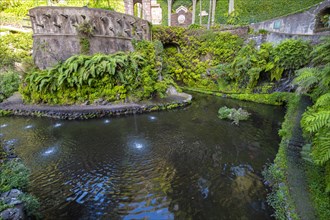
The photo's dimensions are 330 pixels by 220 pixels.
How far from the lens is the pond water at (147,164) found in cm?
394

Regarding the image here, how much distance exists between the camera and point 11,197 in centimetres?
315

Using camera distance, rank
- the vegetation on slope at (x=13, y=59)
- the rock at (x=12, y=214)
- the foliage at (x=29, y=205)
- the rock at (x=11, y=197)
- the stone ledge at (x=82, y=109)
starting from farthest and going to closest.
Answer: the vegetation on slope at (x=13, y=59) → the stone ledge at (x=82, y=109) → the foliage at (x=29, y=205) → the rock at (x=11, y=197) → the rock at (x=12, y=214)

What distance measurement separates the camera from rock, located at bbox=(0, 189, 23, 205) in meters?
3.00

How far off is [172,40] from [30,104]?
43.1 ft

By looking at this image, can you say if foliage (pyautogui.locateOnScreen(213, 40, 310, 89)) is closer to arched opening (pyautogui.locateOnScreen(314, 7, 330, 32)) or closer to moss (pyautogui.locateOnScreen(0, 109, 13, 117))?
arched opening (pyautogui.locateOnScreen(314, 7, 330, 32))

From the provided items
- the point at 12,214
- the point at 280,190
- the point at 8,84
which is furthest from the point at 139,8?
the point at 12,214

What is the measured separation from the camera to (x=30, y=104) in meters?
11.0

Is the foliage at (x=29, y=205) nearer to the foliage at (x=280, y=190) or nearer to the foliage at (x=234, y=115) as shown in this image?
the foliage at (x=280, y=190)

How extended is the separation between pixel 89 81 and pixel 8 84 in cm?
692

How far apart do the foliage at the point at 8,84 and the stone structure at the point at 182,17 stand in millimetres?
23386

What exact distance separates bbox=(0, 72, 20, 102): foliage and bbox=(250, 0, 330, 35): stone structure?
20025 mm

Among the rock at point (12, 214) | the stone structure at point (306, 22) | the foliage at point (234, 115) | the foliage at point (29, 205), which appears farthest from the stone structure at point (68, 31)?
the stone structure at point (306, 22)

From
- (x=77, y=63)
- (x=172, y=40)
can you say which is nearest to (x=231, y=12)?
(x=172, y=40)

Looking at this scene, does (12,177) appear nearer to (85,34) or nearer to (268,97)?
(85,34)
